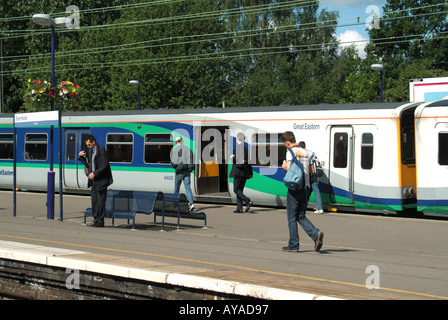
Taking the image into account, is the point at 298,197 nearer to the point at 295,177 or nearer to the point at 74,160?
the point at 295,177

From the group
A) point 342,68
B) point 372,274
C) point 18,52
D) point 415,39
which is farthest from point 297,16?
point 372,274

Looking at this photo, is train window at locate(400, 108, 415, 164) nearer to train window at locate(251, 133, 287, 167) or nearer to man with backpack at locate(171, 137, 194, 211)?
train window at locate(251, 133, 287, 167)

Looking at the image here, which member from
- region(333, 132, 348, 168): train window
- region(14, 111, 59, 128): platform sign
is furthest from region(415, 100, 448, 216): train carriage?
region(14, 111, 59, 128): platform sign

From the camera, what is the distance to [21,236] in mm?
12469

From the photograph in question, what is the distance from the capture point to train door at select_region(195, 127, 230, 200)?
2075cm

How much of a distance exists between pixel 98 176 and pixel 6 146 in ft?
42.7

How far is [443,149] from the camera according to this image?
53.7ft

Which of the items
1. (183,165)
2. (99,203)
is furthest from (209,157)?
(99,203)

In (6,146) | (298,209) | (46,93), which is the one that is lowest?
(298,209)

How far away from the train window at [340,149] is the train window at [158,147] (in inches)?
213

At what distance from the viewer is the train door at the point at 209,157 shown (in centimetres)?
2075

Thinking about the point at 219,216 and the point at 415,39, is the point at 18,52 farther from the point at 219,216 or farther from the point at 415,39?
the point at 219,216

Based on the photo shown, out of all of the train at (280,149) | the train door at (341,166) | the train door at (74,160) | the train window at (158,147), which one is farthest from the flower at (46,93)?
the train door at (341,166)

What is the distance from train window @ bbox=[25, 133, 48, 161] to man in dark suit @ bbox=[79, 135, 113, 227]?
11.0 m
